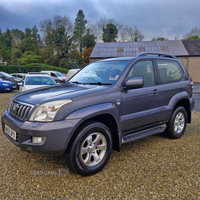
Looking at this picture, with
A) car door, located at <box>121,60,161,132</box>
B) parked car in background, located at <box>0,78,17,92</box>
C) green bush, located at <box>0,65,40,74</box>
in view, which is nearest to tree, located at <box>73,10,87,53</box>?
green bush, located at <box>0,65,40,74</box>

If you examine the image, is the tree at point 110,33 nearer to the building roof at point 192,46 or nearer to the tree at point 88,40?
the tree at point 88,40

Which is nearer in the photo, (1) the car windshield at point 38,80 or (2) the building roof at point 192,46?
(1) the car windshield at point 38,80

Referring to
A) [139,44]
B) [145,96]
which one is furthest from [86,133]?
[139,44]

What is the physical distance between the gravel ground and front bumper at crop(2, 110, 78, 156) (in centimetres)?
52

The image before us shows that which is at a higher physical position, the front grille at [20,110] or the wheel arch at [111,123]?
the front grille at [20,110]

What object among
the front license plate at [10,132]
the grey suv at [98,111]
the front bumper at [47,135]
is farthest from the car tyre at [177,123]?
the front license plate at [10,132]

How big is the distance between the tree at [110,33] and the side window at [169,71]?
153 feet

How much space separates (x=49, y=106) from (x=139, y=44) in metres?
29.9

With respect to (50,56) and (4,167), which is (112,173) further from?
(50,56)

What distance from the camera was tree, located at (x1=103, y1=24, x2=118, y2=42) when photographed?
49062 millimetres

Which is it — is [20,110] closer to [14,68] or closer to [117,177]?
[117,177]

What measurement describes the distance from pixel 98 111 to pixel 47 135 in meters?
0.81

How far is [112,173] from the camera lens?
298cm

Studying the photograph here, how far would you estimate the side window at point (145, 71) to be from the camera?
3.65 meters
